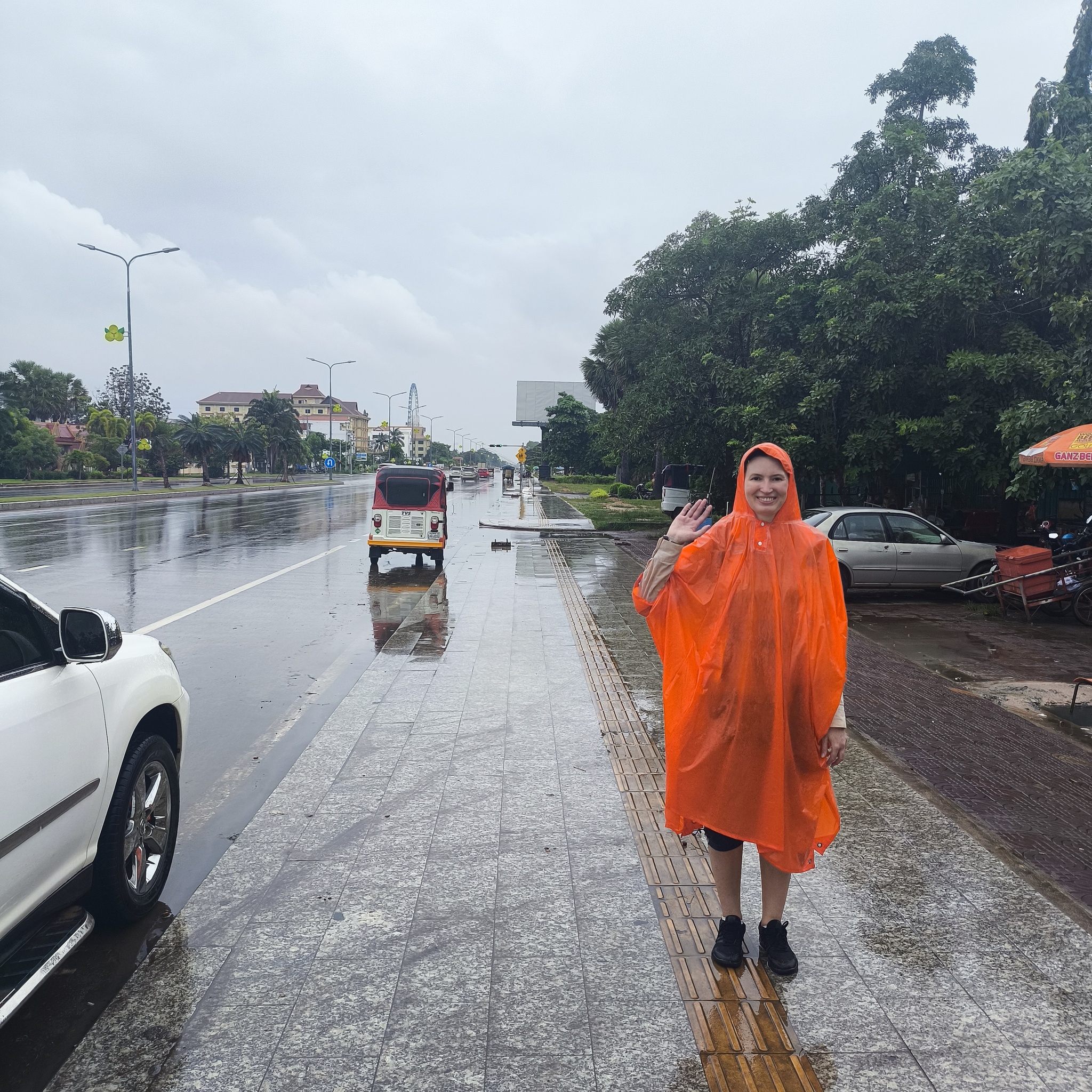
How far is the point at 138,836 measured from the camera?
3.67m

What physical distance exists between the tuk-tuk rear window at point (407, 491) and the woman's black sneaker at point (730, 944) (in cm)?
1371

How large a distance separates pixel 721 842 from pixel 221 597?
10732mm

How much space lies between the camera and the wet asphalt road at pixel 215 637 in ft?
10.8

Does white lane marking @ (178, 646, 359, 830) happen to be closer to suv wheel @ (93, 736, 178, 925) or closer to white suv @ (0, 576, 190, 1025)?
suv wheel @ (93, 736, 178, 925)

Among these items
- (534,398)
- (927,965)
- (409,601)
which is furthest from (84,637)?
(534,398)

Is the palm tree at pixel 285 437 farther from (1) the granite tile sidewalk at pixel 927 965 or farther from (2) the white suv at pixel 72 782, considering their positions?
(1) the granite tile sidewalk at pixel 927 965

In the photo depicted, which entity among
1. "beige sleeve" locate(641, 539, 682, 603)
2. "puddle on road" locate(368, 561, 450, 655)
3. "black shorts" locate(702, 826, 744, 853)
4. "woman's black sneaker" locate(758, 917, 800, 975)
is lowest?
"puddle on road" locate(368, 561, 450, 655)

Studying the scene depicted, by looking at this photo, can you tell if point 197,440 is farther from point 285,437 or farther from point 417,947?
point 417,947

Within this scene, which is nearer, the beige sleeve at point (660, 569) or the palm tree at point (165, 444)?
the beige sleeve at point (660, 569)

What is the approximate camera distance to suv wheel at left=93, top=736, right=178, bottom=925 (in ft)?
11.2

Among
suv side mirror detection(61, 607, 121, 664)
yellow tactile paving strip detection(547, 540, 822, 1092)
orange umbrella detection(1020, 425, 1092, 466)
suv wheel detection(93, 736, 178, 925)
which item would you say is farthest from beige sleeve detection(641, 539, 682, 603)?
A: orange umbrella detection(1020, 425, 1092, 466)

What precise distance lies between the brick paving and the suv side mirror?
4.11m

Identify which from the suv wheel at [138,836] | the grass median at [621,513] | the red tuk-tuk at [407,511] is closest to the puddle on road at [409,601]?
the red tuk-tuk at [407,511]


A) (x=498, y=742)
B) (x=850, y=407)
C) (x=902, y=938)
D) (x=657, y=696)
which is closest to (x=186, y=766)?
(x=498, y=742)
